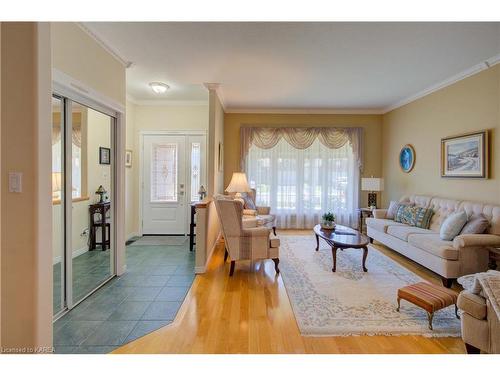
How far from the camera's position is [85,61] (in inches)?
100

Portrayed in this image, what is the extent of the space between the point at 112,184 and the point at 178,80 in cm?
197

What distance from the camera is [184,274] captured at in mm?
3449

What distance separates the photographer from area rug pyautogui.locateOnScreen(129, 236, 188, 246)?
488 cm

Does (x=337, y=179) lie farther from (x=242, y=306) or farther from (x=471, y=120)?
(x=242, y=306)

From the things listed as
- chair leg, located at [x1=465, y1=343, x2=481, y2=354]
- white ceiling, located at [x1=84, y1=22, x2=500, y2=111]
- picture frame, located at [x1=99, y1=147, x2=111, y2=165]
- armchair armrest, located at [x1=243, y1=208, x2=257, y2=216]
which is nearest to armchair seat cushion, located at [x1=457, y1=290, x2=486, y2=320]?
chair leg, located at [x1=465, y1=343, x2=481, y2=354]

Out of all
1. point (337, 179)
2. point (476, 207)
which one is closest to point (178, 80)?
point (337, 179)

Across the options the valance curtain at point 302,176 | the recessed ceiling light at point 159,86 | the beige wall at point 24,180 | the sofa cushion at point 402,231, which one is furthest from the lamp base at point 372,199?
the beige wall at point 24,180

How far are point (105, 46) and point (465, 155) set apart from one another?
4945mm

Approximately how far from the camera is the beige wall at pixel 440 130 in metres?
3.45

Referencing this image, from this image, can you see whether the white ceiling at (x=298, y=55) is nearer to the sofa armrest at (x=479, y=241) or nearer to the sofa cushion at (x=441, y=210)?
the sofa cushion at (x=441, y=210)

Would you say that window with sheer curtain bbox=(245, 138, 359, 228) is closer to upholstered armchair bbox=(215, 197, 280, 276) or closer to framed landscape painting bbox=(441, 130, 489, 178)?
framed landscape painting bbox=(441, 130, 489, 178)

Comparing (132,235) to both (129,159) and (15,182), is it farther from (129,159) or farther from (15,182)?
(15,182)

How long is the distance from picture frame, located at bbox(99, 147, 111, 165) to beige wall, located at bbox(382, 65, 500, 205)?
4898mm

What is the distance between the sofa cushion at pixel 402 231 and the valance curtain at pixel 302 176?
6.26 feet
